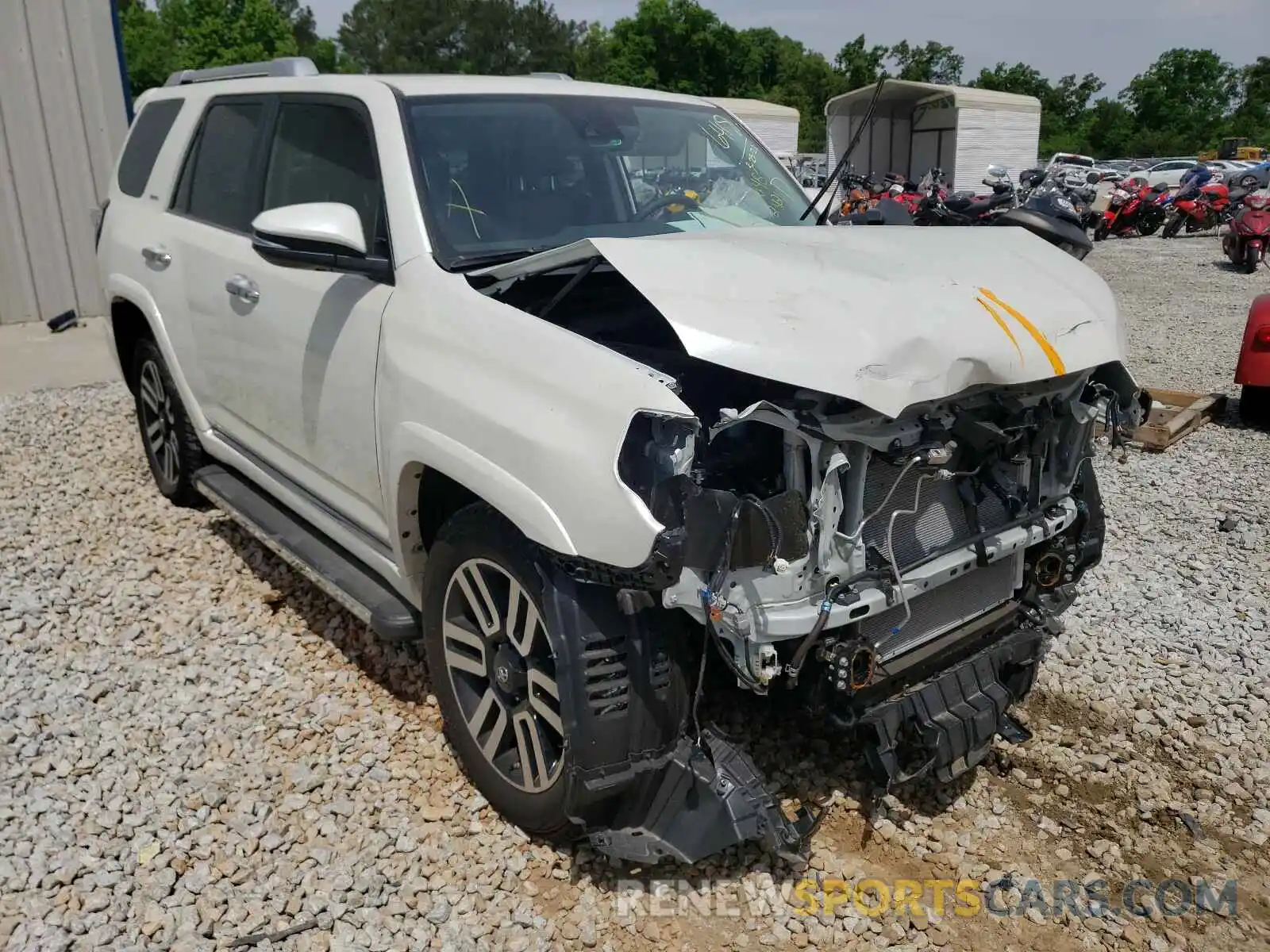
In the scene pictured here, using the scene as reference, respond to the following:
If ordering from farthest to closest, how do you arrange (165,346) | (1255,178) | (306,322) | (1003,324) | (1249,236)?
(1255,178) < (1249,236) < (165,346) < (306,322) < (1003,324)

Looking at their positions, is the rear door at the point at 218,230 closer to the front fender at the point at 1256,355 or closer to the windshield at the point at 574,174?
the windshield at the point at 574,174

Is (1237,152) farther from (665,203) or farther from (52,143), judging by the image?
(665,203)

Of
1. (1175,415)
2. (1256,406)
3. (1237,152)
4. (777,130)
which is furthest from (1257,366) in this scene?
(1237,152)

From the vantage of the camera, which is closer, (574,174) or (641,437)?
(641,437)

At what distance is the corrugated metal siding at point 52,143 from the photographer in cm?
937

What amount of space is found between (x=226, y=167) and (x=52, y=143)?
23.0 feet

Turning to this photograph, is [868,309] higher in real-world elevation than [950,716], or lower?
higher

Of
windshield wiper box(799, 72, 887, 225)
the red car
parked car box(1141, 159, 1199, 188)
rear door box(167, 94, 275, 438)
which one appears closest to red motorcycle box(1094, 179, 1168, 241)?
parked car box(1141, 159, 1199, 188)

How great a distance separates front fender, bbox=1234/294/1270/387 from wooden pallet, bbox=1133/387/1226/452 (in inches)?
15.3

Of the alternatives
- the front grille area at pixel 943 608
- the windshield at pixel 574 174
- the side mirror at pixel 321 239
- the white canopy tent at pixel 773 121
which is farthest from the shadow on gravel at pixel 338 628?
the white canopy tent at pixel 773 121

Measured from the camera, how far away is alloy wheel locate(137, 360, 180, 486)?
4.94 metres

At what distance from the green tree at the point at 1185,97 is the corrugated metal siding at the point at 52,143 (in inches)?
2561

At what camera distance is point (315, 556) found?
3.63 m

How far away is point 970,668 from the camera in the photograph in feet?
9.49
